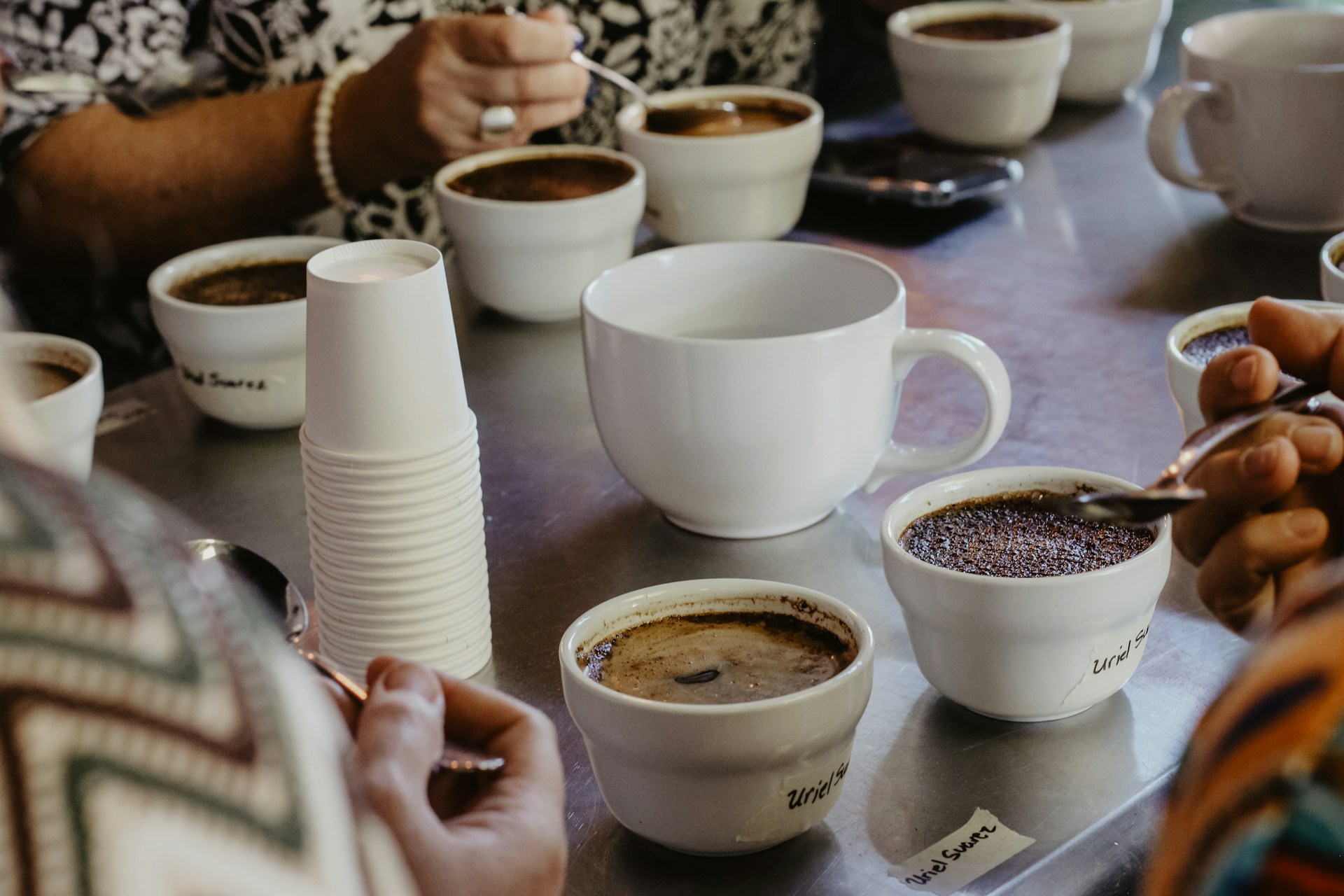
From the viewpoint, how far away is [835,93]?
2639 millimetres

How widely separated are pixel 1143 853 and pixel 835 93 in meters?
2.13

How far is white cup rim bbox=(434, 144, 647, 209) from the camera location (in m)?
1.39

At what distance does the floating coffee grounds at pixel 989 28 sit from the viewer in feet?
6.40

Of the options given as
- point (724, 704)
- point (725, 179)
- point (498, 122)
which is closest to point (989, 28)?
point (725, 179)

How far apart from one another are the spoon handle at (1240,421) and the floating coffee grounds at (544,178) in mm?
789

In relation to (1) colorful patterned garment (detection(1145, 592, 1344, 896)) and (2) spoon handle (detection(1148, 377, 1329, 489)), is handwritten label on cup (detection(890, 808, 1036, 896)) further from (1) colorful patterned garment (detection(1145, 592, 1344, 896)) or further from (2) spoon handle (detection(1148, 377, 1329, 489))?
(1) colorful patterned garment (detection(1145, 592, 1344, 896))

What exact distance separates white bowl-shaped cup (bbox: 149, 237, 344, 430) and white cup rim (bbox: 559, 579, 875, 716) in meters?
0.51

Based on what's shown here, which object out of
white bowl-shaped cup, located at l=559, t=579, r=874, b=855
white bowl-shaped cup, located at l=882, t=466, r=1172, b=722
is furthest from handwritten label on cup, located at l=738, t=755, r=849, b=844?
white bowl-shaped cup, located at l=882, t=466, r=1172, b=722

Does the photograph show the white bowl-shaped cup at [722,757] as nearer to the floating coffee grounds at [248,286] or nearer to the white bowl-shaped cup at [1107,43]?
the floating coffee grounds at [248,286]

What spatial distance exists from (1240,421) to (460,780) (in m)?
0.55

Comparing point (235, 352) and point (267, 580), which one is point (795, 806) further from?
point (235, 352)

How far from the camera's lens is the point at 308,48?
186 centimetres

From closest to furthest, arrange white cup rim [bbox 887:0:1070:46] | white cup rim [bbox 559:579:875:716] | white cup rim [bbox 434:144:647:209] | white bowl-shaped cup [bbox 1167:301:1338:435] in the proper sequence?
white cup rim [bbox 559:579:875:716] < white bowl-shaped cup [bbox 1167:301:1338:435] < white cup rim [bbox 434:144:647:209] < white cup rim [bbox 887:0:1070:46]

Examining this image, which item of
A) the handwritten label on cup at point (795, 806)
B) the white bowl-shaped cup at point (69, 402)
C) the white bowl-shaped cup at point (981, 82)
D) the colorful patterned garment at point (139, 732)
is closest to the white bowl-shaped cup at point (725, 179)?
the white bowl-shaped cup at point (981, 82)
